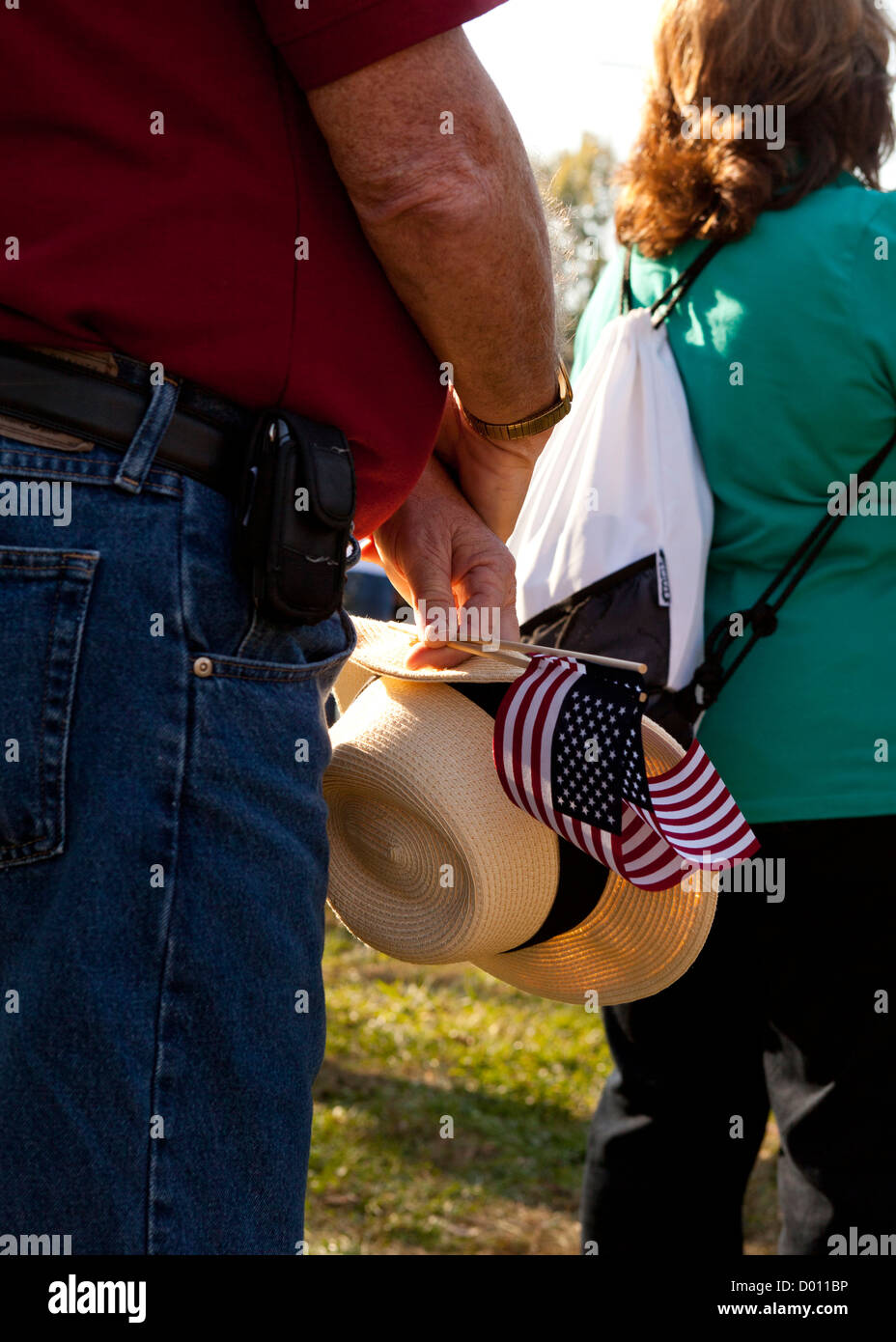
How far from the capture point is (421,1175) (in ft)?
11.4

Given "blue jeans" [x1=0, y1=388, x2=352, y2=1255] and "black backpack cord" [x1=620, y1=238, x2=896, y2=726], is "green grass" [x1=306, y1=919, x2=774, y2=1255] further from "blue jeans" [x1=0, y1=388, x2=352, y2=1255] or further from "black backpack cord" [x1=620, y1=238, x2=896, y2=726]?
"blue jeans" [x1=0, y1=388, x2=352, y2=1255]

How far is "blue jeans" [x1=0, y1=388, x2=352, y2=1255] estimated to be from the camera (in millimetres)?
1036

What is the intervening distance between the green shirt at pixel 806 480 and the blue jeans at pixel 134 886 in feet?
3.81

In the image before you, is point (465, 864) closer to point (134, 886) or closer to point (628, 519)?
point (134, 886)

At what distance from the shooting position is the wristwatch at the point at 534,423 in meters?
1.43

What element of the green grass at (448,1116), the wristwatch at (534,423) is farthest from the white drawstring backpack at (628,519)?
the green grass at (448,1116)

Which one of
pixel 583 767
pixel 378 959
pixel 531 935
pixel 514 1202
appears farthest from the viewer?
pixel 378 959

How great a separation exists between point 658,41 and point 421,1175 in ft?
8.80

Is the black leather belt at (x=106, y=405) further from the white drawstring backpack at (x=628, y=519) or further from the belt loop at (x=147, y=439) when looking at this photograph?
the white drawstring backpack at (x=628, y=519)

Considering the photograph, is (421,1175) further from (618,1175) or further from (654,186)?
(654,186)

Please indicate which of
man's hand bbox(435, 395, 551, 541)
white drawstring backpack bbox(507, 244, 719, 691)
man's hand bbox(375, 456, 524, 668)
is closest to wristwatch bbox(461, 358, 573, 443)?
man's hand bbox(435, 395, 551, 541)

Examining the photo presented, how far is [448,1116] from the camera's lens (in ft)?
8.95
